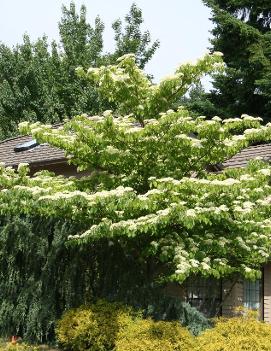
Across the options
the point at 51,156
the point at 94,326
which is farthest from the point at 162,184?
the point at 51,156

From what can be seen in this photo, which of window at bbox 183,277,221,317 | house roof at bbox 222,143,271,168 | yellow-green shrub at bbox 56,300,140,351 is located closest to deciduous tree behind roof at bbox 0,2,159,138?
house roof at bbox 222,143,271,168

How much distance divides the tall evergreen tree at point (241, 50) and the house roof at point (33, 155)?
806 cm

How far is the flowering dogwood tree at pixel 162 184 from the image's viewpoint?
9531mm

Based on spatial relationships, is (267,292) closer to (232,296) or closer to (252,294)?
(252,294)

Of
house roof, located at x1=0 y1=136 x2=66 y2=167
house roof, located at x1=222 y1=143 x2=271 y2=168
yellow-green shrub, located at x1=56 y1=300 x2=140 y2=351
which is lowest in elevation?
yellow-green shrub, located at x1=56 y1=300 x2=140 y2=351

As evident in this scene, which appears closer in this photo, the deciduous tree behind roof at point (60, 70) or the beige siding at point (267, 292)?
the beige siding at point (267, 292)

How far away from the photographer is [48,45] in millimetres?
35625

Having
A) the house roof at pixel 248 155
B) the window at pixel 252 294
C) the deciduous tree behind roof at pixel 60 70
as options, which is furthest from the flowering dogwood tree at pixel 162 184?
the deciduous tree behind roof at pixel 60 70

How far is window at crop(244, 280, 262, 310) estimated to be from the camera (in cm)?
1439

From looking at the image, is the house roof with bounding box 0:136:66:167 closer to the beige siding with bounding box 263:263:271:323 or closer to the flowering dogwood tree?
the flowering dogwood tree

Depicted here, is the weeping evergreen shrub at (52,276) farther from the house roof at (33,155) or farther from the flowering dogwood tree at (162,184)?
the house roof at (33,155)

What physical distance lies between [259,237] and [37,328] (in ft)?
15.2

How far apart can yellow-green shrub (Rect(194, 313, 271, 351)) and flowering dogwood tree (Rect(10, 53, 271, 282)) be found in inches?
38.1

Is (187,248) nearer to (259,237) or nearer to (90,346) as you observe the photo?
(259,237)
